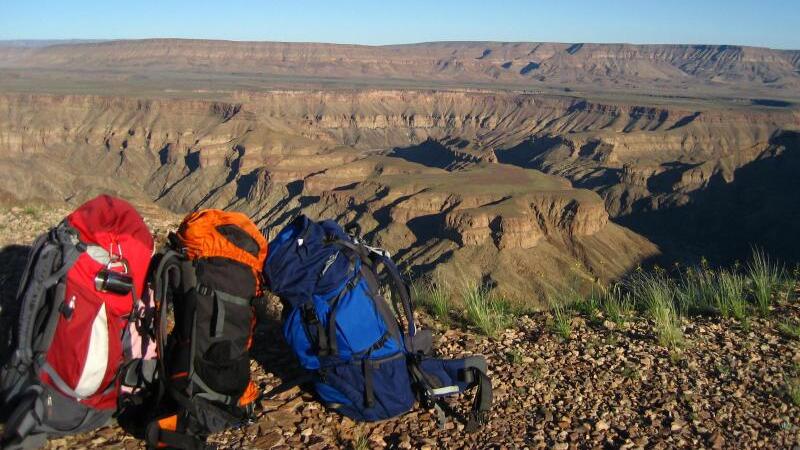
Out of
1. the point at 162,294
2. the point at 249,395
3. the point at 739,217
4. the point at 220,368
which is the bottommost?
the point at 739,217

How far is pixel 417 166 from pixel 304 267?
8120cm

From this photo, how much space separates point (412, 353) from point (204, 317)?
1.65m

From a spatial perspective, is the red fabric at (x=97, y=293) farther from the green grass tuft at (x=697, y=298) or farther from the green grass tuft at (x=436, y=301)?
the green grass tuft at (x=697, y=298)

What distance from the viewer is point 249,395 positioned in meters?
5.00

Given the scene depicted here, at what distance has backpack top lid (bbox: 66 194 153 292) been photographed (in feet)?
15.4

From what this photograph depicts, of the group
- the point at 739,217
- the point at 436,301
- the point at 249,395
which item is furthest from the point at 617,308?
the point at 739,217

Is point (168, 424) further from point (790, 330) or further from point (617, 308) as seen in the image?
point (790, 330)

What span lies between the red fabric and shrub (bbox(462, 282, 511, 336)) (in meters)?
3.47

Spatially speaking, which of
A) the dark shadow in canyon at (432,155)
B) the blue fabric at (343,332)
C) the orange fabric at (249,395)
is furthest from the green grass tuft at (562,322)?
the dark shadow in canyon at (432,155)

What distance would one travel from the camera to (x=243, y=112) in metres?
119

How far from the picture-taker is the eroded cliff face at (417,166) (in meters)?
56.7

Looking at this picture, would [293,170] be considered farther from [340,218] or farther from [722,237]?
[722,237]

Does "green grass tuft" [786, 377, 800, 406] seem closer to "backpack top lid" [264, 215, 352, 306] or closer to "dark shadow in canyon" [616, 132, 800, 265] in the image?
"backpack top lid" [264, 215, 352, 306]

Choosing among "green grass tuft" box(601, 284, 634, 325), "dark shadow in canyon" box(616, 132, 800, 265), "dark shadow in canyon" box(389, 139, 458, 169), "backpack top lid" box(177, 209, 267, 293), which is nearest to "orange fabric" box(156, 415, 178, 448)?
"backpack top lid" box(177, 209, 267, 293)
